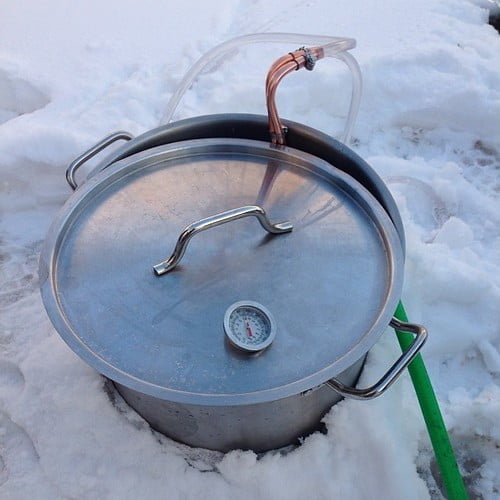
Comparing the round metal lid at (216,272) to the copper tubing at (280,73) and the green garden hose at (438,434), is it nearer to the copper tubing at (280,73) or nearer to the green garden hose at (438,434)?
the copper tubing at (280,73)

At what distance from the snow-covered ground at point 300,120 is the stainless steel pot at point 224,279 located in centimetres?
11

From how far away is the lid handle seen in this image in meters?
1.07

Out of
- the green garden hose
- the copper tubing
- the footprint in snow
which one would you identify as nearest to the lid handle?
the copper tubing

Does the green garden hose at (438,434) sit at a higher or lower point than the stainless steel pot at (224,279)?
lower

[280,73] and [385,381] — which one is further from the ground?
[280,73]

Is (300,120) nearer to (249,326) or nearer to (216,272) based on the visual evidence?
(216,272)

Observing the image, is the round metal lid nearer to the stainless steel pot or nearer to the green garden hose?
the stainless steel pot

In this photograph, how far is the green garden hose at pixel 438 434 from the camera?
1.17 m

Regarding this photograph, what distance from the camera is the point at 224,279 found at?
1146mm

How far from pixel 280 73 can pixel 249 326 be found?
2.22 feet

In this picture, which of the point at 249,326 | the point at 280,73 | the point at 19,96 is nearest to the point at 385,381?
the point at 249,326

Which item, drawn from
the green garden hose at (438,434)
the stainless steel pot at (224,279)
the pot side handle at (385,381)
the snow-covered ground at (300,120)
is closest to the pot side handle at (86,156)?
the stainless steel pot at (224,279)

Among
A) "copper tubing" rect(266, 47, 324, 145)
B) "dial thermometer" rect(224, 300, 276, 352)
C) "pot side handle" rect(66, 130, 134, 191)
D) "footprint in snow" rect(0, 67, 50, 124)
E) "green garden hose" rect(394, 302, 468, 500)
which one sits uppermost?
"copper tubing" rect(266, 47, 324, 145)

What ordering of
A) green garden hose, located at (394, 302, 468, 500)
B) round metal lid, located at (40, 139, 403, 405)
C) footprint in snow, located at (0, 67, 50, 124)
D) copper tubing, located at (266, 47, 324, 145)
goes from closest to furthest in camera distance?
1. round metal lid, located at (40, 139, 403, 405)
2. green garden hose, located at (394, 302, 468, 500)
3. copper tubing, located at (266, 47, 324, 145)
4. footprint in snow, located at (0, 67, 50, 124)
